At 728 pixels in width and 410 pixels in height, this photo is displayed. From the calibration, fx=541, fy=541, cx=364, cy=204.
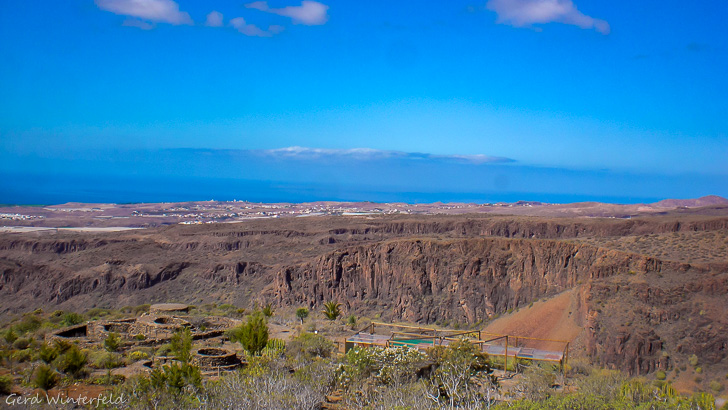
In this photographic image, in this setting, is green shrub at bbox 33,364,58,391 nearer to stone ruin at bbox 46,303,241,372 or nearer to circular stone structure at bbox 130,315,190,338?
stone ruin at bbox 46,303,241,372

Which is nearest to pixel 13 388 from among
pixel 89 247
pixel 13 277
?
pixel 13 277

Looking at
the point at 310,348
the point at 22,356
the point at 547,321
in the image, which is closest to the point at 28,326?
the point at 22,356

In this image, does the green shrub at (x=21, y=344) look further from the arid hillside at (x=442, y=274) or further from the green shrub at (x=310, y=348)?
the arid hillside at (x=442, y=274)

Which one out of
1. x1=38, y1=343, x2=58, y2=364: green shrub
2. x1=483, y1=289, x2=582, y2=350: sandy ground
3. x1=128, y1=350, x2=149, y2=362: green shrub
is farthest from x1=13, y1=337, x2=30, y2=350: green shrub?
x1=483, y1=289, x2=582, y2=350: sandy ground

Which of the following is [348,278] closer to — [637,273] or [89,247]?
[637,273]

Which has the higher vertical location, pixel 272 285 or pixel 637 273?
pixel 637 273

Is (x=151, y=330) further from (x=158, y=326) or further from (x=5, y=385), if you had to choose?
(x=5, y=385)
